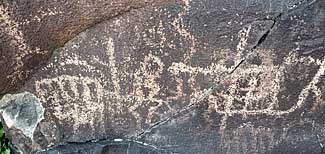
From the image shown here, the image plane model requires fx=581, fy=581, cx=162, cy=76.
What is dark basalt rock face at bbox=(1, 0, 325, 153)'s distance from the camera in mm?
1522

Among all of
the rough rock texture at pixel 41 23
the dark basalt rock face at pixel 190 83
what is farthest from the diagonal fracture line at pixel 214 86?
the rough rock texture at pixel 41 23

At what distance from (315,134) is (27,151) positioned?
866 mm

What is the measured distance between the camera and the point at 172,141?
1.74 metres

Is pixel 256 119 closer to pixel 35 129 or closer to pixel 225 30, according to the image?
pixel 225 30

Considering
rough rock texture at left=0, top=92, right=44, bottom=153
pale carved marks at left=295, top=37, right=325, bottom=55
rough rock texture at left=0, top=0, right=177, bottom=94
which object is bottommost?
rough rock texture at left=0, top=92, right=44, bottom=153

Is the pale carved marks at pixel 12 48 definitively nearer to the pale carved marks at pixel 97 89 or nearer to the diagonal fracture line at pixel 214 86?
the pale carved marks at pixel 97 89

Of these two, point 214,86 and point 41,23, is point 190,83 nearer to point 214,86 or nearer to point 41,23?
point 214,86

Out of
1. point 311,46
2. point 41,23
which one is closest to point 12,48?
point 41,23

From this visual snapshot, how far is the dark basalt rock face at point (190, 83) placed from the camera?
4.99ft

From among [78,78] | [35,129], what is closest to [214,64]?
[78,78]

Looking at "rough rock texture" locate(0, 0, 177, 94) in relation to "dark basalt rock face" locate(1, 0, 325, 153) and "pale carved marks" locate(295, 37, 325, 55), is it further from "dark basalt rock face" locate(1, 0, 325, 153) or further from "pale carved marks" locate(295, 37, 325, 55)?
"pale carved marks" locate(295, 37, 325, 55)

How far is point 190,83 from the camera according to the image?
1.63 meters

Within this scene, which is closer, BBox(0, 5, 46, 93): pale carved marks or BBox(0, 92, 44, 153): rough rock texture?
BBox(0, 5, 46, 93): pale carved marks

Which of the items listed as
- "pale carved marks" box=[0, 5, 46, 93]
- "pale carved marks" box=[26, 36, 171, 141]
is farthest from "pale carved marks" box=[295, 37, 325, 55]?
"pale carved marks" box=[0, 5, 46, 93]
